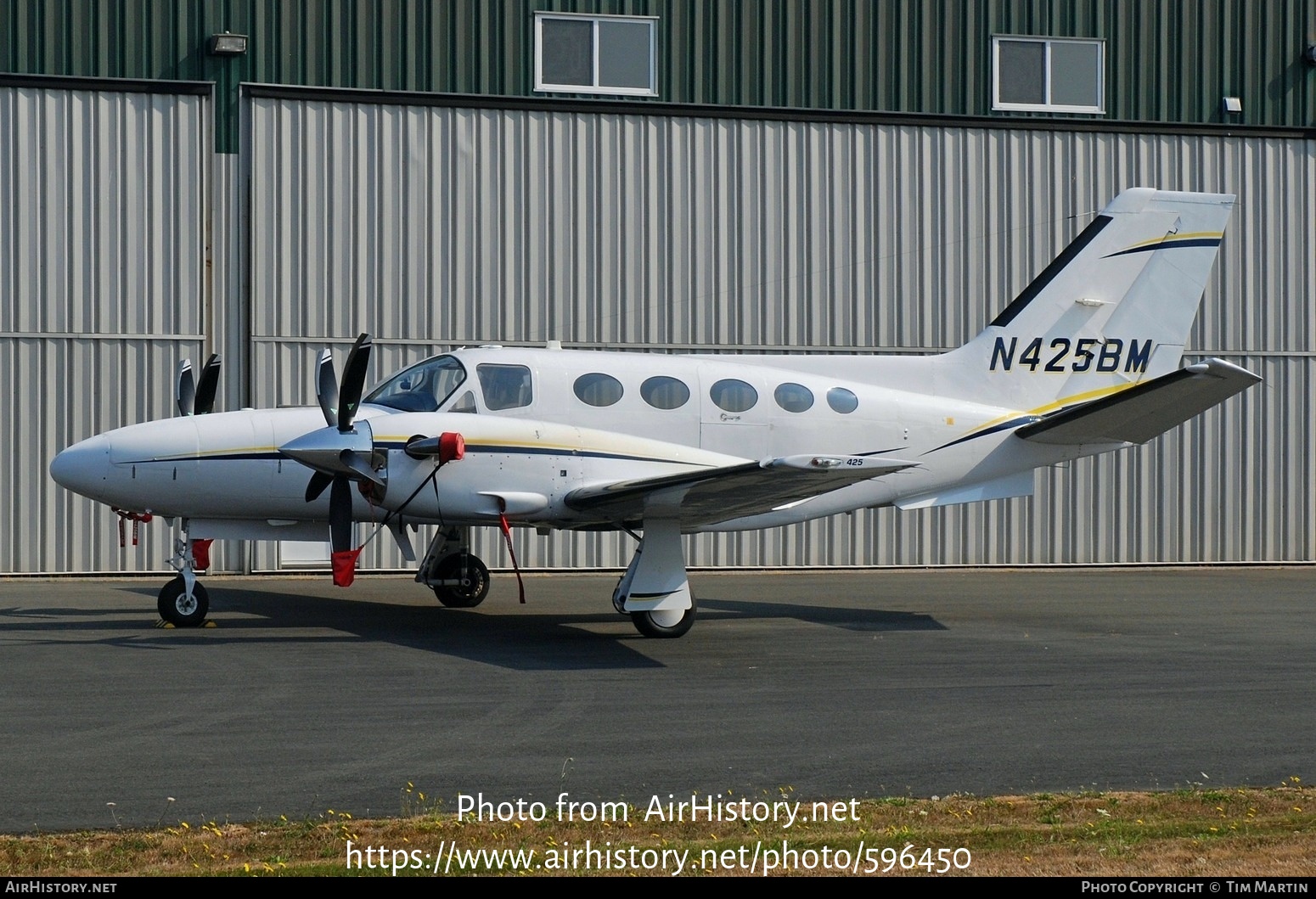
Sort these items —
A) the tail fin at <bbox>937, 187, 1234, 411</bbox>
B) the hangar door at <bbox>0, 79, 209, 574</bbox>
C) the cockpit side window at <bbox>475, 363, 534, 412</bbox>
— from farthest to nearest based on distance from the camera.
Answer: the hangar door at <bbox>0, 79, 209, 574</bbox> < the tail fin at <bbox>937, 187, 1234, 411</bbox> < the cockpit side window at <bbox>475, 363, 534, 412</bbox>

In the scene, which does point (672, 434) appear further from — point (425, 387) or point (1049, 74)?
point (1049, 74)

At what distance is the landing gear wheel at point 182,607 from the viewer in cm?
1380

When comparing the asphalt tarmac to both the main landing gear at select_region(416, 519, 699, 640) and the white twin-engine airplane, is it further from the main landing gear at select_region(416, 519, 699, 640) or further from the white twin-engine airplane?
the white twin-engine airplane

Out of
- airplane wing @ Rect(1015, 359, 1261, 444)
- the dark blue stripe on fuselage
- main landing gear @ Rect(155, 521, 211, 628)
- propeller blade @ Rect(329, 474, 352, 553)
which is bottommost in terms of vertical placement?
main landing gear @ Rect(155, 521, 211, 628)

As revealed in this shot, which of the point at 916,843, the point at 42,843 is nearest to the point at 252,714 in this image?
the point at 42,843

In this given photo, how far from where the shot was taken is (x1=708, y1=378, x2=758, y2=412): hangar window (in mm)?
15047

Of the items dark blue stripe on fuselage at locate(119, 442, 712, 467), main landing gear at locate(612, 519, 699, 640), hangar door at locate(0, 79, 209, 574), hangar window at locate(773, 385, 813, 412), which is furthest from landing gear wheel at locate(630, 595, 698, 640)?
hangar door at locate(0, 79, 209, 574)

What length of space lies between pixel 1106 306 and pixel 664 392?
5.89 meters

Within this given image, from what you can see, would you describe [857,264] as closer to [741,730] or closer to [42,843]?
[741,730]

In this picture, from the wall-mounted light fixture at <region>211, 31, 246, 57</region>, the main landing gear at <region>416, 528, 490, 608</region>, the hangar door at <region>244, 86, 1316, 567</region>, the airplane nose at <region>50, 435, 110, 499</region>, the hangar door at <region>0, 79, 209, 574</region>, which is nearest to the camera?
the airplane nose at <region>50, 435, 110, 499</region>

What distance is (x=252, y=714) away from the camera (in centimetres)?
930

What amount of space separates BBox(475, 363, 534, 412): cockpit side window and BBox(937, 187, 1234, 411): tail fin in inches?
215

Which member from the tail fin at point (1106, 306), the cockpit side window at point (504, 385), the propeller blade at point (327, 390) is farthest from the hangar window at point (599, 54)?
the propeller blade at point (327, 390)

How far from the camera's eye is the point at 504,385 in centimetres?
1409
